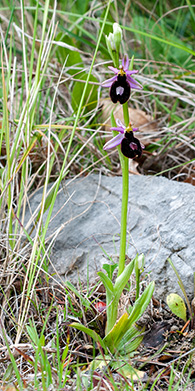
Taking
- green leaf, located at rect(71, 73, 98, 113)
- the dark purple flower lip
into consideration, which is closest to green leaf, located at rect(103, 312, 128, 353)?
the dark purple flower lip

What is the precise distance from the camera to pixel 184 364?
1.15 m

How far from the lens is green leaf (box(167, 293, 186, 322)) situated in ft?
4.19

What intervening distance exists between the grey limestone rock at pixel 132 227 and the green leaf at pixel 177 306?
7 centimetres

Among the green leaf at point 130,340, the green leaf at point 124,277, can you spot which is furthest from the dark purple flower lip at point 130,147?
the green leaf at point 130,340

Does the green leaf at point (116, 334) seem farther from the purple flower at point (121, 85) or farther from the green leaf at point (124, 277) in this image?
the purple flower at point (121, 85)

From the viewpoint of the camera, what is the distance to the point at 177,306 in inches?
50.4

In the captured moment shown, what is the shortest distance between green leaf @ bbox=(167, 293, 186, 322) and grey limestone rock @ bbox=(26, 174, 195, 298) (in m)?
0.07

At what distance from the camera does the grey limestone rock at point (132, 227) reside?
1.40 meters

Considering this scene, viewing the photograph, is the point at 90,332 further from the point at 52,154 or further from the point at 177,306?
the point at 52,154

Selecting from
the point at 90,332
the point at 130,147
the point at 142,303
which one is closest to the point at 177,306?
the point at 142,303

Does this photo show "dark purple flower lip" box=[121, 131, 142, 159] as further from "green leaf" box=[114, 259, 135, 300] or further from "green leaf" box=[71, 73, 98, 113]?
"green leaf" box=[71, 73, 98, 113]

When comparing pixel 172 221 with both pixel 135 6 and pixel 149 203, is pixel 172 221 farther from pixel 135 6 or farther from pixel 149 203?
pixel 135 6

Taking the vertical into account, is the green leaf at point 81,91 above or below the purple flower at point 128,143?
below

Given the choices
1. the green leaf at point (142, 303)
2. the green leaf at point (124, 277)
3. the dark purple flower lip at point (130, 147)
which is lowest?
the green leaf at point (142, 303)
